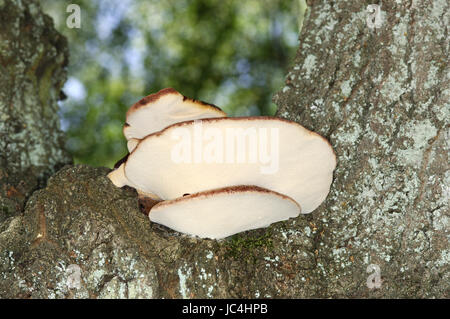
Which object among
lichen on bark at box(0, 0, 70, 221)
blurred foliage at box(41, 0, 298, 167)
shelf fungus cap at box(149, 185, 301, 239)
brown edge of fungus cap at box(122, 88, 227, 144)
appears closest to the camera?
shelf fungus cap at box(149, 185, 301, 239)

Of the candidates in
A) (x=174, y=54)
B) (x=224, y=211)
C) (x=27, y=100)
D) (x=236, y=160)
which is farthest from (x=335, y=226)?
(x=174, y=54)

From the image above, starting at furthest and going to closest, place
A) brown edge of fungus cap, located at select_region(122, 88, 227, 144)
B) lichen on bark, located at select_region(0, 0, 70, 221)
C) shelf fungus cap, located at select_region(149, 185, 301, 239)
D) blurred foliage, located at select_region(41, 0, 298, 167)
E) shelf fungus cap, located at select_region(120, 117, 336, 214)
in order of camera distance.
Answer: blurred foliage, located at select_region(41, 0, 298, 167) < lichen on bark, located at select_region(0, 0, 70, 221) < brown edge of fungus cap, located at select_region(122, 88, 227, 144) < shelf fungus cap, located at select_region(149, 185, 301, 239) < shelf fungus cap, located at select_region(120, 117, 336, 214)

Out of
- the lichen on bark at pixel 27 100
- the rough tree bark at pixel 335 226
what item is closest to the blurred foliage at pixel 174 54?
the lichen on bark at pixel 27 100

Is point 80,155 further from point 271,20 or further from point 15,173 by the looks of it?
point 15,173

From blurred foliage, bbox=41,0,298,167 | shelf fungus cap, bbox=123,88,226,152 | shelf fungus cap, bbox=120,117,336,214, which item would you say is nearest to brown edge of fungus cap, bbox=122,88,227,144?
shelf fungus cap, bbox=123,88,226,152

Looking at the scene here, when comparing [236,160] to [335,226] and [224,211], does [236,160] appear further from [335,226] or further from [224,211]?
[335,226]

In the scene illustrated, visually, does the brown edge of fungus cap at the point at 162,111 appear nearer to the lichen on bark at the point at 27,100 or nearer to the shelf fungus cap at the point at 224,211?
the shelf fungus cap at the point at 224,211

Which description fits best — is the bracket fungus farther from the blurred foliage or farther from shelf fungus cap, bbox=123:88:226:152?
the blurred foliage
